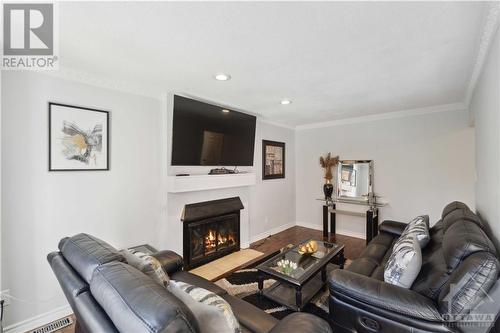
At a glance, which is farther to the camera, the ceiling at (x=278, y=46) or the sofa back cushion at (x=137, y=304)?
the ceiling at (x=278, y=46)

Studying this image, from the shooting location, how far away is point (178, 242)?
304 centimetres

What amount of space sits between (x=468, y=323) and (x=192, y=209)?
9.17ft

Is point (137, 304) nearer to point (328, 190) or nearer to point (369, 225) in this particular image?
point (369, 225)

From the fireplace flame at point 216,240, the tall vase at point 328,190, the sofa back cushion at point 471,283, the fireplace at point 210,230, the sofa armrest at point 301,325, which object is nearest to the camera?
the sofa armrest at point 301,325

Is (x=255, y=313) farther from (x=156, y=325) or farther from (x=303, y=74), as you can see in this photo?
(x=303, y=74)

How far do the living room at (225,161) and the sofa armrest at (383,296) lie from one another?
1cm

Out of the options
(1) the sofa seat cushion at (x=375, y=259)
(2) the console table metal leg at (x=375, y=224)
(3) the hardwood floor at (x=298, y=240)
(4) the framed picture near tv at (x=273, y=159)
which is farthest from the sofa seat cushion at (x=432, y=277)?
(4) the framed picture near tv at (x=273, y=159)

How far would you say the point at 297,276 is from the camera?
2170 mm

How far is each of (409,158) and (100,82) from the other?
15.4ft

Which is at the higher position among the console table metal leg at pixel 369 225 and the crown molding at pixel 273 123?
the crown molding at pixel 273 123

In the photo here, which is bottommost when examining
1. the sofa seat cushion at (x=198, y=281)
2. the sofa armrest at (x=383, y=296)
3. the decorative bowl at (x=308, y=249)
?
the decorative bowl at (x=308, y=249)

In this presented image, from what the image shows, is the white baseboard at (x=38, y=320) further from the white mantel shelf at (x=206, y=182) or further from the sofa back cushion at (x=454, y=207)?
the sofa back cushion at (x=454, y=207)

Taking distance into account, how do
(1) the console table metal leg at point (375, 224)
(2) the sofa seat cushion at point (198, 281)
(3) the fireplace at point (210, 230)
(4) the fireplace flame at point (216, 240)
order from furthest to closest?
1. (1) the console table metal leg at point (375, 224)
2. (4) the fireplace flame at point (216, 240)
3. (3) the fireplace at point (210, 230)
4. (2) the sofa seat cushion at point (198, 281)

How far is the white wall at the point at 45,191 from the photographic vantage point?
1.95m
